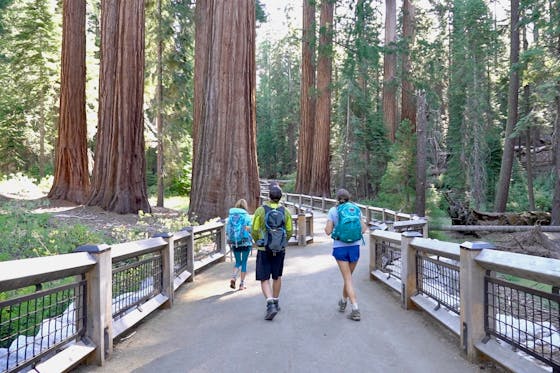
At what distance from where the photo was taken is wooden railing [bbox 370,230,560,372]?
365cm

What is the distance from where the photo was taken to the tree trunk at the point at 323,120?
28.4 meters

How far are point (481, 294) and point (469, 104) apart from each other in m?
31.0

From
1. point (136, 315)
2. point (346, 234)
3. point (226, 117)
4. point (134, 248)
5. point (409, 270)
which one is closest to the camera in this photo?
point (134, 248)

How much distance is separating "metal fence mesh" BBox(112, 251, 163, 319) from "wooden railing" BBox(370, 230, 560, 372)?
11.3ft

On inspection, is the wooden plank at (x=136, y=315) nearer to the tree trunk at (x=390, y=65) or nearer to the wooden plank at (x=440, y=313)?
the wooden plank at (x=440, y=313)

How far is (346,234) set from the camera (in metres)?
6.19

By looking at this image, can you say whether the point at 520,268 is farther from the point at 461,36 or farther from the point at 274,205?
the point at 461,36

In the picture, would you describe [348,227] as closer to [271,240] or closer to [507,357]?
[271,240]

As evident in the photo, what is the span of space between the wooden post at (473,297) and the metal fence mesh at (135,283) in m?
3.44

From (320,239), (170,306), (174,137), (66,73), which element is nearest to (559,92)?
(320,239)

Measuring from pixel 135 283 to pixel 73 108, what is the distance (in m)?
14.5

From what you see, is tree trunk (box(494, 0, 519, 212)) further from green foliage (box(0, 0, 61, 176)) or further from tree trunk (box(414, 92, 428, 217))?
green foliage (box(0, 0, 61, 176))

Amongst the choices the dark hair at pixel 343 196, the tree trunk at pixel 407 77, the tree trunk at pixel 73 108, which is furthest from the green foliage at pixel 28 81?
the dark hair at pixel 343 196

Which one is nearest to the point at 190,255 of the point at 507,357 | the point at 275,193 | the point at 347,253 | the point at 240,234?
the point at 240,234
